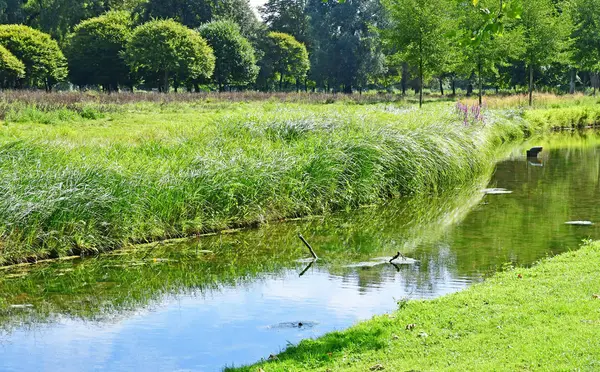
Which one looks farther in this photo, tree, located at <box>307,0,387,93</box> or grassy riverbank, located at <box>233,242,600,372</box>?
tree, located at <box>307,0,387,93</box>

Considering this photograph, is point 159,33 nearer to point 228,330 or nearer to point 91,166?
point 91,166

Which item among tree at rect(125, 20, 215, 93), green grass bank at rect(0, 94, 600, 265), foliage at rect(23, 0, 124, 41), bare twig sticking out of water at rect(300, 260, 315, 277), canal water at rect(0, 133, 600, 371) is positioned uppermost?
foliage at rect(23, 0, 124, 41)

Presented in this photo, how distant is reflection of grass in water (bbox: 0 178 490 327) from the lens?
27.7 feet

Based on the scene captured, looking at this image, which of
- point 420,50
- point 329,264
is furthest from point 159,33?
point 329,264

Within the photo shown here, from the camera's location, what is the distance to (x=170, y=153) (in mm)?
13695

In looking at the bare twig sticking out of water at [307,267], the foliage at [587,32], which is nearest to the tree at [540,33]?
the foliage at [587,32]

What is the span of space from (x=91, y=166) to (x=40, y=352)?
501 cm

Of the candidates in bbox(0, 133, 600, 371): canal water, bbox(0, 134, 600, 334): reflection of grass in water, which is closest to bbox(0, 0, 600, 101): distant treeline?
bbox(0, 133, 600, 371): canal water

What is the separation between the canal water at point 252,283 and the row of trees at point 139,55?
33414 mm

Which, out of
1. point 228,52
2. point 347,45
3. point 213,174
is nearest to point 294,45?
point 347,45

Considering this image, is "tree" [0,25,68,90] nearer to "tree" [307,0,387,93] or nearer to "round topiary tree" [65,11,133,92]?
"round topiary tree" [65,11,133,92]

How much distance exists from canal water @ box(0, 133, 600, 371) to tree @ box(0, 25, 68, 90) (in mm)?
35428

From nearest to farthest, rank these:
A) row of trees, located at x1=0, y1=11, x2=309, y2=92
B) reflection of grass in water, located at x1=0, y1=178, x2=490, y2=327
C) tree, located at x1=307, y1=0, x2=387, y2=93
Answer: reflection of grass in water, located at x1=0, y1=178, x2=490, y2=327
row of trees, located at x1=0, y1=11, x2=309, y2=92
tree, located at x1=307, y1=0, x2=387, y2=93

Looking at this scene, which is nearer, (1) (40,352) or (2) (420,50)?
(1) (40,352)
